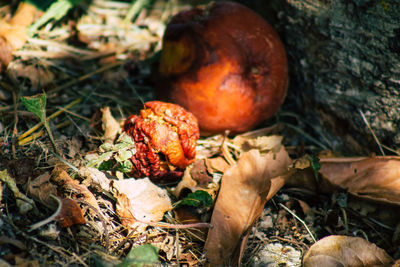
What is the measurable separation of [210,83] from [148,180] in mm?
831

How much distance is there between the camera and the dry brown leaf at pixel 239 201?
184 cm

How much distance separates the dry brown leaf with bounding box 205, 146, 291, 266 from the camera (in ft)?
6.04

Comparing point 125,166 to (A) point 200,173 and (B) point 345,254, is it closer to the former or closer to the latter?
(A) point 200,173

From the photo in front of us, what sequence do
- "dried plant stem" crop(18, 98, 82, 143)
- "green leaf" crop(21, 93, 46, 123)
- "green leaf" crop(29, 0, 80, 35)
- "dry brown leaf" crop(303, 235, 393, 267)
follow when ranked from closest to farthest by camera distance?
"dry brown leaf" crop(303, 235, 393, 267)
"green leaf" crop(21, 93, 46, 123)
"dried plant stem" crop(18, 98, 82, 143)
"green leaf" crop(29, 0, 80, 35)

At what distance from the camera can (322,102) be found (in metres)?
2.69

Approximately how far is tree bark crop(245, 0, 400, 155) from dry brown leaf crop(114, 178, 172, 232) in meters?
1.49

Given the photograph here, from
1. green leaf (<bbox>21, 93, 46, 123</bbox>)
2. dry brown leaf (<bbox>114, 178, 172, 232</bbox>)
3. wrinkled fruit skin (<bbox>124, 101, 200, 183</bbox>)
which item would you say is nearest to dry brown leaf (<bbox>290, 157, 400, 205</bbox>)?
wrinkled fruit skin (<bbox>124, 101, 200, 183</bbox>)

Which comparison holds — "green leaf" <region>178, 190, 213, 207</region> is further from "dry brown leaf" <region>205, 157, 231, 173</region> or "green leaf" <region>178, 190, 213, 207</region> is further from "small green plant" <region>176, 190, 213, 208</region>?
"dry brown leaf" <region>205, 157, 231, 173</region>

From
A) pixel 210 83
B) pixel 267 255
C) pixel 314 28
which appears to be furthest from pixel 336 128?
pixel 267 255

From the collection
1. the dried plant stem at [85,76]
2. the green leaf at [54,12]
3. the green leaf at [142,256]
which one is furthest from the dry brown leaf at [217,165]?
the green leaf at [54,12]

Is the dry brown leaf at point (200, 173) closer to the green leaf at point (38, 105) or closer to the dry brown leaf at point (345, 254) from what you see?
the dry brown leaf at point (345, 254)

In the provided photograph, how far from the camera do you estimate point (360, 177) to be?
2.19m

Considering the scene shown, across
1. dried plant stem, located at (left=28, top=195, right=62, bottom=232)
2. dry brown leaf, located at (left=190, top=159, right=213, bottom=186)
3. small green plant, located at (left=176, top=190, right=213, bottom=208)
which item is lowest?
dry brown leaf, located at (left=190, top=159, right=213, bottom=186)

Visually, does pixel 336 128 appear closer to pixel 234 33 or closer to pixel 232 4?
pixel 234 33
